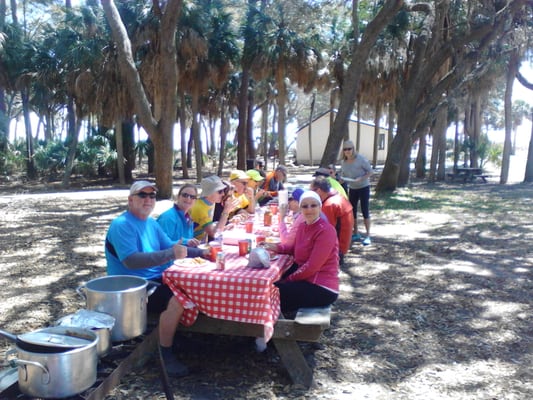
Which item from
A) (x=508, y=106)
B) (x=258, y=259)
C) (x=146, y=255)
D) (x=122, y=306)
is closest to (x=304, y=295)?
(x=258, y=259)

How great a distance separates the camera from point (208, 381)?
3.54m

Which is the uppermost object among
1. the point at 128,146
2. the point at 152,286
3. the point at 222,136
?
the point at 222,136

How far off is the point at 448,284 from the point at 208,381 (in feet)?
11.7

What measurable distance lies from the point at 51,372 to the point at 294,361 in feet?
5.76

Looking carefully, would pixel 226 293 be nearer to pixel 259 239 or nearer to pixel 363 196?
pixel 259 239

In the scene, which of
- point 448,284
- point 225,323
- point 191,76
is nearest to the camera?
point 225,323

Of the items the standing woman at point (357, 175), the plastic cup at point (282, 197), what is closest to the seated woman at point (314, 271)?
the plastic cup at point (282, 197)

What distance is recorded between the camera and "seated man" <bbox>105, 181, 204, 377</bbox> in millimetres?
3443

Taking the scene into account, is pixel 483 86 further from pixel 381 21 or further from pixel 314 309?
pixel 314 309

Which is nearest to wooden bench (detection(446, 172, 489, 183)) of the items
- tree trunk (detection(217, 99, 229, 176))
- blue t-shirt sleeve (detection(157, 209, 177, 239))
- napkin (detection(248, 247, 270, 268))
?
tree trunk (detection(217, 99, 229, 176))

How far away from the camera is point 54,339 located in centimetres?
246

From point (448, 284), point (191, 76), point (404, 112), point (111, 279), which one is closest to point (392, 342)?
point (448, 284)

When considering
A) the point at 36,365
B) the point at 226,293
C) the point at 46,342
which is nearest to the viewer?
the point at 36,365

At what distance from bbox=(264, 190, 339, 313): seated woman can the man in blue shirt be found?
2.79ft
